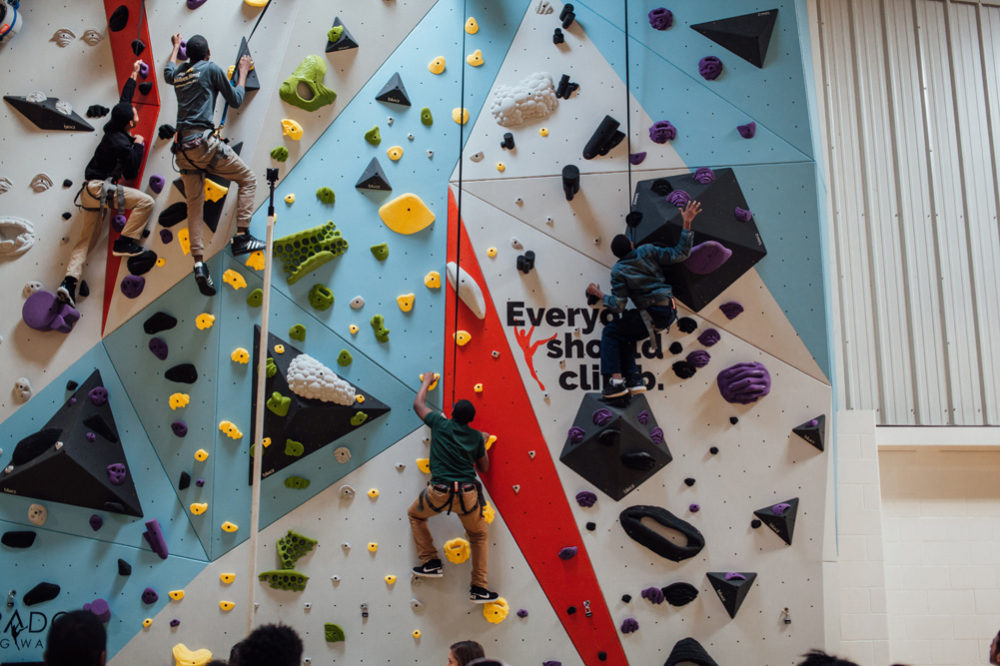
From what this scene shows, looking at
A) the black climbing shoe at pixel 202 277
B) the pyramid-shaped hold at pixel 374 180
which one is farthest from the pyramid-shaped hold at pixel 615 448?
the black climbing shoe at pixel 202 277

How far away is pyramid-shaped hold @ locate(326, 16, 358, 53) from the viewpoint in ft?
15.3

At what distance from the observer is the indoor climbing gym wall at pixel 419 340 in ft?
13.7

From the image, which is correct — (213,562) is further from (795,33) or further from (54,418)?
(795,33)

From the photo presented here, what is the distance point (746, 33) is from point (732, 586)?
3.45 m

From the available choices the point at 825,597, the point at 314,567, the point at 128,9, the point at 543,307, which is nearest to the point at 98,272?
the point at 128,9

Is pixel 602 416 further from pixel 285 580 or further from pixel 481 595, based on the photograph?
pixel 285 580

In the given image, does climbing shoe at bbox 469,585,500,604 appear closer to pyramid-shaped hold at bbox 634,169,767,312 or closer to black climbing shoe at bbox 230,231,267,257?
pyramid-shaped hold at bbox 634,169,767,312

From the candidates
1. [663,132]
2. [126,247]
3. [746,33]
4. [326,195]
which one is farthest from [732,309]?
[126,247]

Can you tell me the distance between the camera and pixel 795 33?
15.1ft

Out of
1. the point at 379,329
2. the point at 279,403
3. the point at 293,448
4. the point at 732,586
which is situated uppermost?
the point at 379,329

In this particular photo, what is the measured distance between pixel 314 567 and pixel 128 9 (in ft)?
12.8

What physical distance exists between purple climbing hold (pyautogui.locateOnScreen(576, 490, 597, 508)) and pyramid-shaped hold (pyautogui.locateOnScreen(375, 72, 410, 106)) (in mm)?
2750

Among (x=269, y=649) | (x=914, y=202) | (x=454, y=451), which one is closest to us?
(x=269, y=649)

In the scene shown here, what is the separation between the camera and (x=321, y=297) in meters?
4.41
